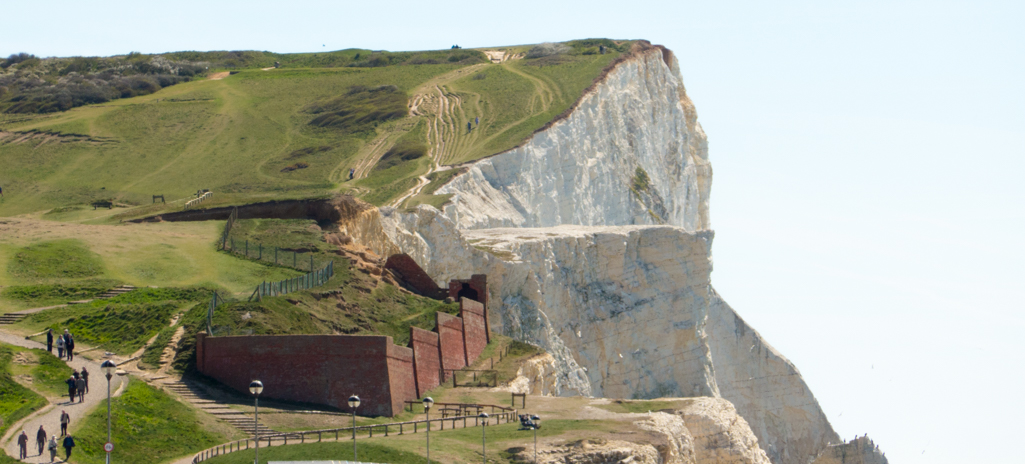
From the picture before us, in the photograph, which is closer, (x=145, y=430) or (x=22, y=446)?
(x=22, y=446)

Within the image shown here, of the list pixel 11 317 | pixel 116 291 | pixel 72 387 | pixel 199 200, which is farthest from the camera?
pixel 199 200

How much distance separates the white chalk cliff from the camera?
70188 mm

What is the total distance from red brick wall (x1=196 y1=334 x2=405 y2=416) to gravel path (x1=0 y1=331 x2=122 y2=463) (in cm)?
387

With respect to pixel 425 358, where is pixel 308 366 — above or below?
above

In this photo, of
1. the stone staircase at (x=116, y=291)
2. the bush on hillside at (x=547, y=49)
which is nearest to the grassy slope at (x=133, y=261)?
the stone staircase at (x=116, y=291)

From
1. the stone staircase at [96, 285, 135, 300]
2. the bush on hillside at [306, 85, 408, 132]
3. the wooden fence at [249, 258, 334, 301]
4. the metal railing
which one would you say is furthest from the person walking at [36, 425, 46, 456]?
the bush on hillside at [306, 85, 408, 132]

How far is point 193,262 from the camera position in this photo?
58.1 metres

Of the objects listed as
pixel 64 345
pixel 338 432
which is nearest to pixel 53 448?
pixel 338 432

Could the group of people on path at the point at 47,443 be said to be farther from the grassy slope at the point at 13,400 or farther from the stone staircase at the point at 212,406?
the stone staircase at the point at 212,406

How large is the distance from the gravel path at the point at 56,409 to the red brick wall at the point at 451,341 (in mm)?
15311

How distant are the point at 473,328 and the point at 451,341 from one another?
12.5 feet

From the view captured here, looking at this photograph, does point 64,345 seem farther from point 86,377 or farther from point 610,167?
point 610,167

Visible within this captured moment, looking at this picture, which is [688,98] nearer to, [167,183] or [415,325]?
[167,183]

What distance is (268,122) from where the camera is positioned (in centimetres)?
11819
